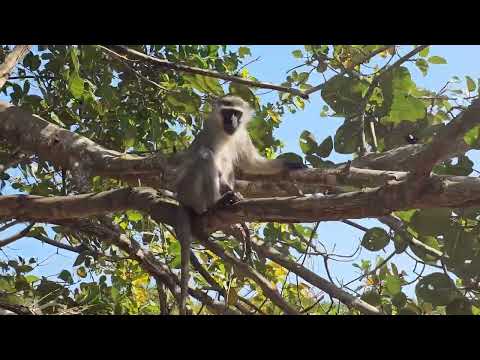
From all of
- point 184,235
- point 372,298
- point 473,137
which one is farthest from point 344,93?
point 184,235

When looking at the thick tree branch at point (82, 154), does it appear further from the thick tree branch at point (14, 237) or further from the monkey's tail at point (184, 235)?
the thick tree branch at point (14, 237)

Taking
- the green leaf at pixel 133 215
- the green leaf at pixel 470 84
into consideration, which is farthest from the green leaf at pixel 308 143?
the green leaf at pixel 133 215

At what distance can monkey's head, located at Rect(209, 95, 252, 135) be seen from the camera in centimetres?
620

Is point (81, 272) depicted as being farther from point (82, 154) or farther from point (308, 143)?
point (308, 143)

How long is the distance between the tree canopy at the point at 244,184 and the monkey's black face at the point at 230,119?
0.24 metres

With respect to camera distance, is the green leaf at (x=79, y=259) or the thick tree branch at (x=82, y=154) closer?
the thick tree branch at (x=82, y=154)

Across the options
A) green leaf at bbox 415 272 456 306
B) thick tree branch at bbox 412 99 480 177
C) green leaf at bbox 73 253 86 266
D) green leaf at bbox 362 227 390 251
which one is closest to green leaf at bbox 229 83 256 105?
green leaf at bbox 362 227 390 251

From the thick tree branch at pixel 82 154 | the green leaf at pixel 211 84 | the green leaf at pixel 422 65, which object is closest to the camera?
the thick tree branch at pixel 82 154

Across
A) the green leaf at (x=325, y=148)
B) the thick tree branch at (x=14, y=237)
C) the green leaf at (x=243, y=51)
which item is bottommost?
the thick tree branch at (x=14, y=237)

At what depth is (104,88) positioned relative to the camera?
15.8 ft

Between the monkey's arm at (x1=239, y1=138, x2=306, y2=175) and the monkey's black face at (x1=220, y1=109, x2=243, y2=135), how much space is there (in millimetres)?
254

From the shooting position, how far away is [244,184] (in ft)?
19.0

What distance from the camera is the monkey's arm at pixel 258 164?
4715mm

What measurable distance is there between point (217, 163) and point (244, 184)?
0.42 meters
